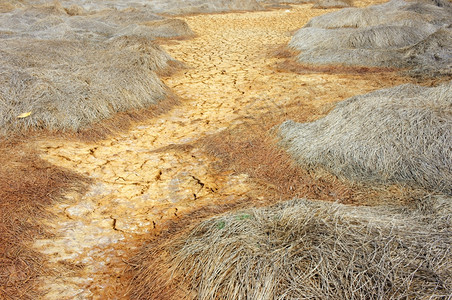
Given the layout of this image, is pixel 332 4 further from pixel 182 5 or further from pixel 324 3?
pixel 182 5

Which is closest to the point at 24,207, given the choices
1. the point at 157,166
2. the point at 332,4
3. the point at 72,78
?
the point at 157,166

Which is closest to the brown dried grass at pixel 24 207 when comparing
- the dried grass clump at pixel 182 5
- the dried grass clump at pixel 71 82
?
the dried grass clump at pixel 71 82

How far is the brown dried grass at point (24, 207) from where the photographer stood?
2.40m

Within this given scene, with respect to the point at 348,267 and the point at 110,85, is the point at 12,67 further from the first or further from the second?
the point at 348,267

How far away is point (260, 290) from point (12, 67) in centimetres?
502

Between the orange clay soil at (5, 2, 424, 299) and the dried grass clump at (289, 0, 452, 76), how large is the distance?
536 mm

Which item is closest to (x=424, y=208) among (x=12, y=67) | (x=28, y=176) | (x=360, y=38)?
(x=28, y=176)

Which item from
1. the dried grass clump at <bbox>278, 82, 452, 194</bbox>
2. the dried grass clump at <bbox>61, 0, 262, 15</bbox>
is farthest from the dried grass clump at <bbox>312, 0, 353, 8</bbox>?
the dried grass clump at <bbox>278, 82, 452, 194</bbox>

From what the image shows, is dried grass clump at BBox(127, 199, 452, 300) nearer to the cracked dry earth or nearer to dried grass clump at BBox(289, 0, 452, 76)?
the cracked dry earth

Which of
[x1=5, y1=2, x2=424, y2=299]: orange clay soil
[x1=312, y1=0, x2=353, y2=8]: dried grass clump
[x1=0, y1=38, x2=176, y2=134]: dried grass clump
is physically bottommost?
[x1=5, y1=2, x2=424, y2=299]: orange clay soil

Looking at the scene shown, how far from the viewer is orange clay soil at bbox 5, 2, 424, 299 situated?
2.71m

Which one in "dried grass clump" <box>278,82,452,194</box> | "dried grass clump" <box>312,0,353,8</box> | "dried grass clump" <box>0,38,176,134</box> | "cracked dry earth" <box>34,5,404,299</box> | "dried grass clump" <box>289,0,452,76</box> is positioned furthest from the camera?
"dried grass clump" <box>312,0,353,8</box>

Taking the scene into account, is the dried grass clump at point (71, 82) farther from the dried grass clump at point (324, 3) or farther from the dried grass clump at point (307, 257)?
the dried grass clump at point (324, 3)

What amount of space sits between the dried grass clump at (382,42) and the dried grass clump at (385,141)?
2.76 m
